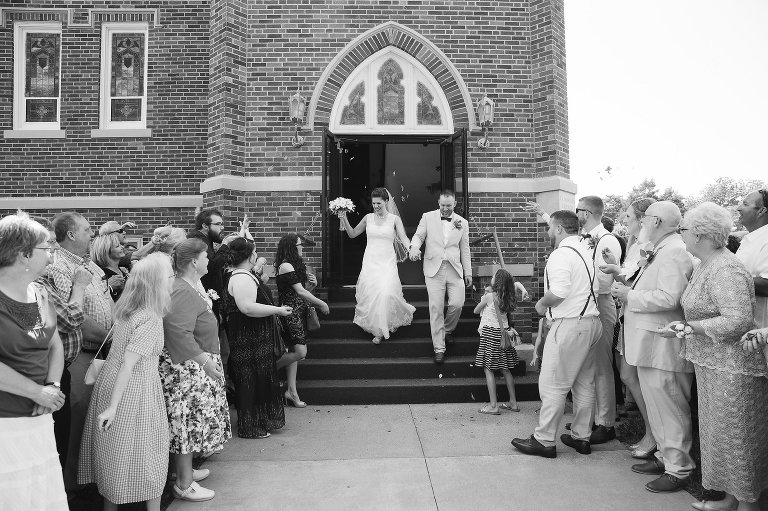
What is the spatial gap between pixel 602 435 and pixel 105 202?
814 centimetres

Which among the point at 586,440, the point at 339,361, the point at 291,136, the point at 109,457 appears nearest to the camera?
the point at 109,457

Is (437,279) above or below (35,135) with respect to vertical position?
below

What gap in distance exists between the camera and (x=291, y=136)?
29.1 ft

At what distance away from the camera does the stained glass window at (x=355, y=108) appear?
30.0 feet

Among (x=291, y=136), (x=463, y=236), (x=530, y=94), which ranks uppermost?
(x=530, y=94)

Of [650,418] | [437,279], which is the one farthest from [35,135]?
[650,418]

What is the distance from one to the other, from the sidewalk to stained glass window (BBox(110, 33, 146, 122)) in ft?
21.4

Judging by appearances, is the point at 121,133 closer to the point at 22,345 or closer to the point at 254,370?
the point at 254,370

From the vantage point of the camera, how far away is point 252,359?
18.0 ft

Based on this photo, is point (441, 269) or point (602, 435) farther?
point (441, 269)

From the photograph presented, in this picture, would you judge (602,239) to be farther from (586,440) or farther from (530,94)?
(530,94)

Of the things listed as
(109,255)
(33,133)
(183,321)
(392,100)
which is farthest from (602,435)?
(33,133)

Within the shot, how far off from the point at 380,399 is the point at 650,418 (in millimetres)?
3029

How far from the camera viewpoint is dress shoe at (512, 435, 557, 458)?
492cm
